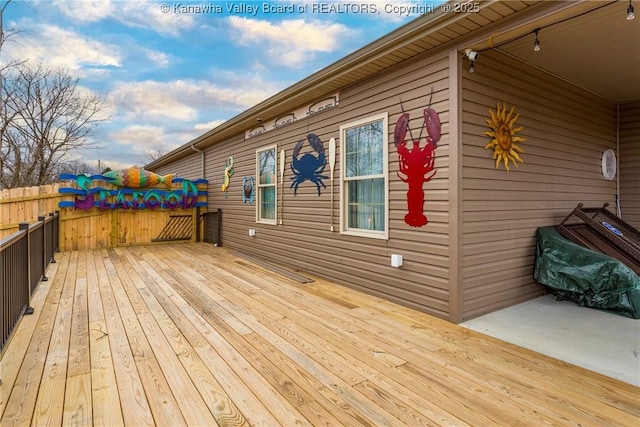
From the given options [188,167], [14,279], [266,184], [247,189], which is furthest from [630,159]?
[188,167]

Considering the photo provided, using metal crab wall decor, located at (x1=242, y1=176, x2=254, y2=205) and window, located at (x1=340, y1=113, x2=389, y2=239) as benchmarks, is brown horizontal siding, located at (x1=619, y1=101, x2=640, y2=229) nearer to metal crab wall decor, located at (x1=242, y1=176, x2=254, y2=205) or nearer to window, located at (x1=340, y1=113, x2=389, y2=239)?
window, located at (x1=340, y1=113, x2=389, y2=239)

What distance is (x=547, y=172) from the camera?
157 inches

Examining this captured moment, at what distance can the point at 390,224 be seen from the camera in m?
3.74

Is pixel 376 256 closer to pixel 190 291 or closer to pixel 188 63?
pixel 190 291

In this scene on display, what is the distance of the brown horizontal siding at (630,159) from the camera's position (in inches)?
204

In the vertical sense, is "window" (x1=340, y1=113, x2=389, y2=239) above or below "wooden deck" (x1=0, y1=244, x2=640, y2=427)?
above

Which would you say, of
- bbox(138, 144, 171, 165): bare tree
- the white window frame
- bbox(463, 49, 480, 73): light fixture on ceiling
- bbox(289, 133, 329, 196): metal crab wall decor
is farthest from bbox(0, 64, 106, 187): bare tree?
bbox(138, 144, 171, 165): bare tree

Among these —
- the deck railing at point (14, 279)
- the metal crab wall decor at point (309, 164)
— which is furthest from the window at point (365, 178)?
the deck railing at point (14, 279)

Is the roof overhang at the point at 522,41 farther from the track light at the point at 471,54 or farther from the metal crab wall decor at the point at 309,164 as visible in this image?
the metal crab wall decor at the point at 309,164

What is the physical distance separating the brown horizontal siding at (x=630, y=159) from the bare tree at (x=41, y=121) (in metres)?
14.8

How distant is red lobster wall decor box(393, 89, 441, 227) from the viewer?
10.7 ft

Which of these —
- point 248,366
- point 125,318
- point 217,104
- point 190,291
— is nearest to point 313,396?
point 248,366

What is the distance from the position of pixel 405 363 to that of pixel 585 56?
3883mm

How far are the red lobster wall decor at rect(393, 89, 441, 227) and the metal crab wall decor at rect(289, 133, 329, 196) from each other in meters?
1.46
